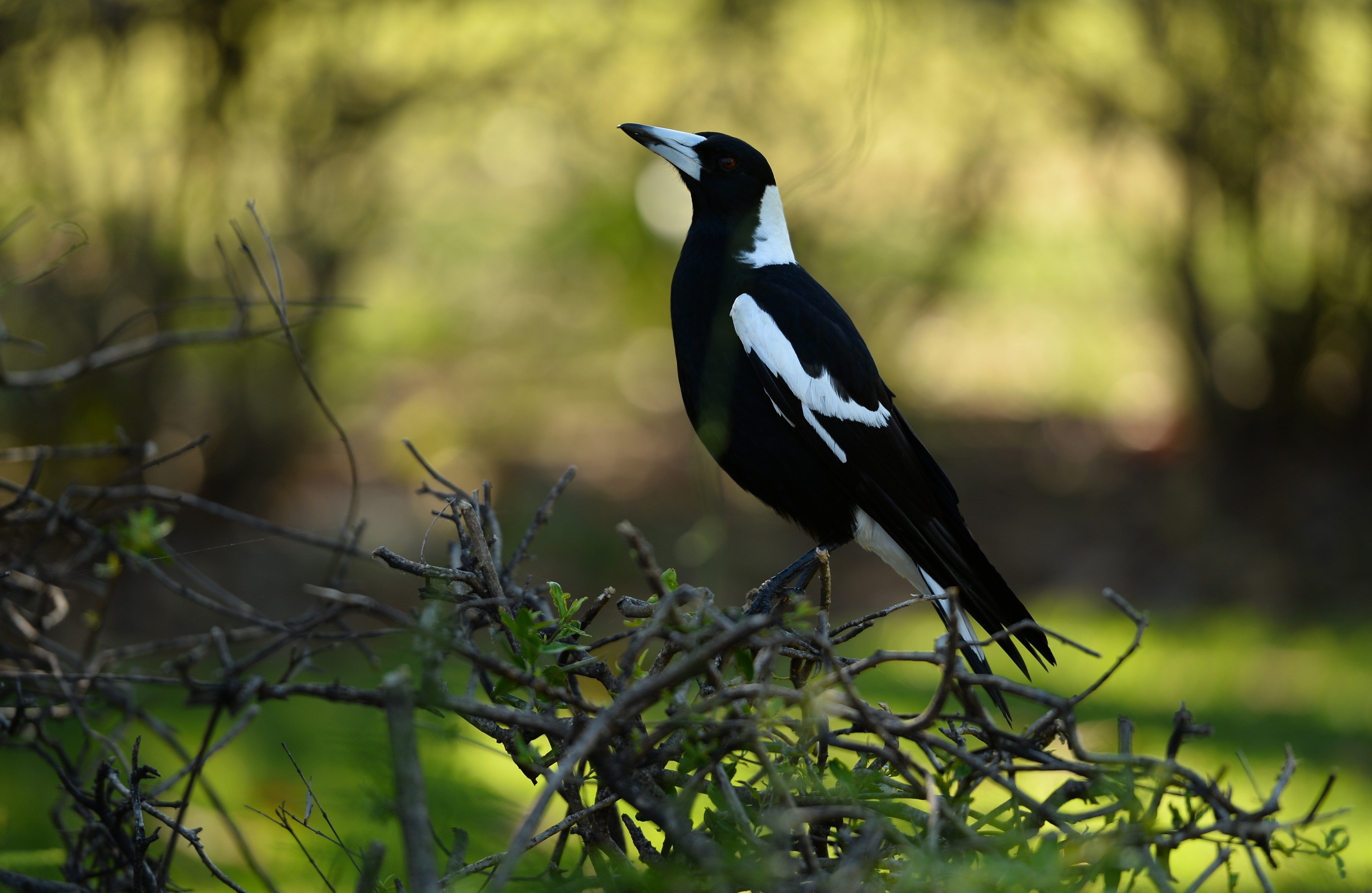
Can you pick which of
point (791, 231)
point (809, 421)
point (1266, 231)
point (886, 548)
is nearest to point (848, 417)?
point (809, 421)

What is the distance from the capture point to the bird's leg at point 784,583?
2168mm

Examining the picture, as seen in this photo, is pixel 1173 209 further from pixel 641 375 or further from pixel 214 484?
pixel 214 484

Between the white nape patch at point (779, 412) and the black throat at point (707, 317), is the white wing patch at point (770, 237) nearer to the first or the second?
the black throat at point (707, 317)

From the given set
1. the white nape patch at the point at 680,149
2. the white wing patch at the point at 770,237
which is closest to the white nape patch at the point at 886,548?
the white wing patch at the point at 770,237

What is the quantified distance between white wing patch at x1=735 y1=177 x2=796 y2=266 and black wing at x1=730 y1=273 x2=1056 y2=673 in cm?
17

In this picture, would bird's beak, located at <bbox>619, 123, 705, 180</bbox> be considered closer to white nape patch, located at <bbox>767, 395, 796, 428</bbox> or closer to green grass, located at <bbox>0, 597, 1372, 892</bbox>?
white nape patch, located at <bbox>767, 395, 796, 428</bbox>

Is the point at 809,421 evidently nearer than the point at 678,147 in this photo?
Yes

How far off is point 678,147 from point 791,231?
145 inches

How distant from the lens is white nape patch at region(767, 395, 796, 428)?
2.36 meters

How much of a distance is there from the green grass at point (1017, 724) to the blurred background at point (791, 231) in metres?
0.06

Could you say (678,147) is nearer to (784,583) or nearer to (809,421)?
(809,421)

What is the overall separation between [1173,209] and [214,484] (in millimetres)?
5463

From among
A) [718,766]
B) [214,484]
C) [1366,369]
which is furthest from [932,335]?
[718,766]

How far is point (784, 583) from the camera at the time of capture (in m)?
2.42
